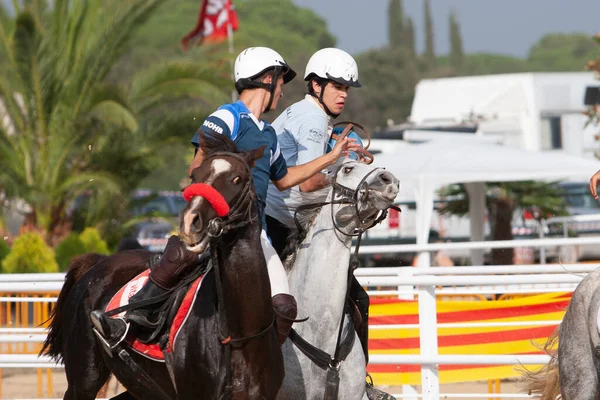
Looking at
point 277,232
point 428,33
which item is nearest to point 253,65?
point 277,232

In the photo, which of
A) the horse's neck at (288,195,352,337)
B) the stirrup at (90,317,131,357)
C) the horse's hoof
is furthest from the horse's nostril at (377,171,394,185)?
the stirrup at (90,317,131,357)

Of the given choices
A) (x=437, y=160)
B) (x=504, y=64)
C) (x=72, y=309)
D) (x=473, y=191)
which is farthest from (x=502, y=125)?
(x=504, y=64)

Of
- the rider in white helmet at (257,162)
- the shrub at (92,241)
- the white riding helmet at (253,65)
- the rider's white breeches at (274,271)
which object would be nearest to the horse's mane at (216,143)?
the rider in white helmet at (257,162)

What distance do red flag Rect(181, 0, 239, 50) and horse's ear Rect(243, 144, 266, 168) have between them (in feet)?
74.6

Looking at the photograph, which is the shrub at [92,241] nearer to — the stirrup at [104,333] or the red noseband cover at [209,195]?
the stirrup at [104,333]

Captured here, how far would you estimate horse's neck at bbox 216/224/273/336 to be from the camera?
5070 millimetres

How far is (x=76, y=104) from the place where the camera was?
18.4m

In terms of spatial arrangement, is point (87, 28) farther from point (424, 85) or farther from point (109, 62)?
point (424, 85)

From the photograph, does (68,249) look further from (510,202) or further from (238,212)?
(238,212)

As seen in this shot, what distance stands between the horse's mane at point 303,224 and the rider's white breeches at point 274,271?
0.45 metres

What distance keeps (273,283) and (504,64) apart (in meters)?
152

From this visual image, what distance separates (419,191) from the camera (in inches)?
651

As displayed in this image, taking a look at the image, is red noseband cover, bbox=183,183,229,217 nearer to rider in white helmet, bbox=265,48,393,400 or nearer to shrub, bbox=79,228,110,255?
rider in white helmet, bbox=265,48,393,400

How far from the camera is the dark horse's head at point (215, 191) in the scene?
467 centimetres
